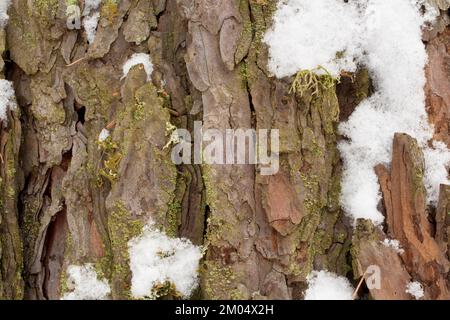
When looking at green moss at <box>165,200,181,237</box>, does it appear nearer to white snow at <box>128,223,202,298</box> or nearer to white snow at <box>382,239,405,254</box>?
white snow at <box>128,223,202,298</box>

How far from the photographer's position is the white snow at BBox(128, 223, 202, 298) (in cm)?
366

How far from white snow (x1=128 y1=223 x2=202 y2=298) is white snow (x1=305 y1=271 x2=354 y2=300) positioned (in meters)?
0.82

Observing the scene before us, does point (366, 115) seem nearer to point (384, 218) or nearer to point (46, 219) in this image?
point (384, 218)

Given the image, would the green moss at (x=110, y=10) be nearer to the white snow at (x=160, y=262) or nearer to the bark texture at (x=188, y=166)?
the bark texture at (x=188, y=166)

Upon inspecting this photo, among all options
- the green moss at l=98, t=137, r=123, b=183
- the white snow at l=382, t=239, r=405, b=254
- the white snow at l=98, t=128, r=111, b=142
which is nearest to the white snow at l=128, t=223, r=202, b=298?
the green moss at l=98, t=137, r=123, b=183

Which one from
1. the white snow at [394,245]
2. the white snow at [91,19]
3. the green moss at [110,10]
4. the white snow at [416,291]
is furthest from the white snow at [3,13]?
the white snow at [416,291]

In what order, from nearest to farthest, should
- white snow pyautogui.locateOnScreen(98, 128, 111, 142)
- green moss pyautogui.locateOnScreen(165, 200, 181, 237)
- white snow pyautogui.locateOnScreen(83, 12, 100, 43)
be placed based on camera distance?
green moss pyautogui.locateOnScreen(165, 200, 181, 237) → white snow pyautogui.locateOnScreen(98, 128, 111, 142) → white snow pyautogui.locateOnScreen(83, 12, 100, 43)

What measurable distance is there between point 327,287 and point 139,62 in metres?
2.12

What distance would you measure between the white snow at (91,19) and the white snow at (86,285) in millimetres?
1726

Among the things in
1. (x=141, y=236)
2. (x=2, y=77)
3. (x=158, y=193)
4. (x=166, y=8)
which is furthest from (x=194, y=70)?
(x=2, y=77)

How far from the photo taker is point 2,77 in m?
3.98

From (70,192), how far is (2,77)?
1.03m

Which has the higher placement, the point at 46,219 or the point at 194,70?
the point at 194,70

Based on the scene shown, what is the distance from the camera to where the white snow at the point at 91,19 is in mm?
4020
